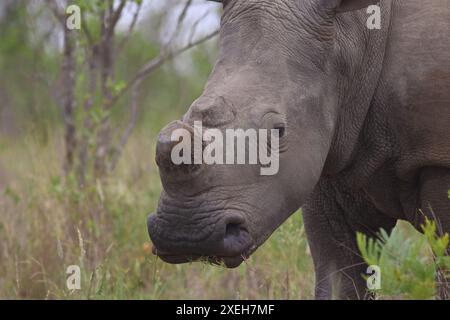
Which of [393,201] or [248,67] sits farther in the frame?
[393,201]

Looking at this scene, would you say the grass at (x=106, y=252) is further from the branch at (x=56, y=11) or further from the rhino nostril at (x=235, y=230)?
the rhino nostril at (x=235, y=230)

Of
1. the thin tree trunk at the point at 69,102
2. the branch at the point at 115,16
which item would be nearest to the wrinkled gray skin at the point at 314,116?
the branch at the point at 115,16

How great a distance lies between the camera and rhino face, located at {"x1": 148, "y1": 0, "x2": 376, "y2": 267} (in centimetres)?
352

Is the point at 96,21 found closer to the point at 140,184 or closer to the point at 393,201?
the point at 140,184

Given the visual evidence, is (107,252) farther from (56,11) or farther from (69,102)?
(56,11)

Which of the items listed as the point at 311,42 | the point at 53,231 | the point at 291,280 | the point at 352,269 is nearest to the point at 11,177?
the point at 53,231

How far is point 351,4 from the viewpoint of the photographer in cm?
397

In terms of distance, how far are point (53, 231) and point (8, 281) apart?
0.60 metres

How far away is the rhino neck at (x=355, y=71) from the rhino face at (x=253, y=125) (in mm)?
82

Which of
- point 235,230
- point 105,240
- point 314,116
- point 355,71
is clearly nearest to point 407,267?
point 235,230

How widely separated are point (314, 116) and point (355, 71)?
1.17ft

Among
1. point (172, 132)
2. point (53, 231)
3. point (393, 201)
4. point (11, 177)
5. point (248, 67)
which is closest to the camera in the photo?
point (172, 132)

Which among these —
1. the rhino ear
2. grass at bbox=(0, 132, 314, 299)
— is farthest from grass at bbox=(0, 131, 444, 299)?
the rhino ear

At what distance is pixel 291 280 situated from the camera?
5680 millimetres
